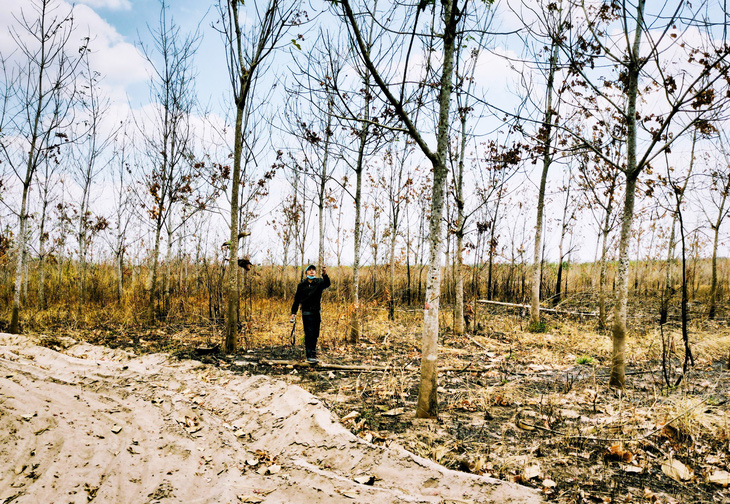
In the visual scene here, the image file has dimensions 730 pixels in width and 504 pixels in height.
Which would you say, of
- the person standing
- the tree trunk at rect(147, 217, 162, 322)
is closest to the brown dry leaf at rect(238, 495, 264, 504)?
the person standing

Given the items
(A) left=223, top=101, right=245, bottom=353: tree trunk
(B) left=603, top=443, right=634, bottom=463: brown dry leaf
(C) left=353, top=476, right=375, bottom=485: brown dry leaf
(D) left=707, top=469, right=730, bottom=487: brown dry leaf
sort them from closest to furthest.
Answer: (D) left=707, top=469, right=730, bottom=487: brown dry leaf
(C) left=353, top=476, right=375, bottom=485: brown dry leaf
(B) left=603, top=443, right=634, bottom=463: brown dry leaf
(A) left=223, top=101, right=245, bottom=353: tree trunk

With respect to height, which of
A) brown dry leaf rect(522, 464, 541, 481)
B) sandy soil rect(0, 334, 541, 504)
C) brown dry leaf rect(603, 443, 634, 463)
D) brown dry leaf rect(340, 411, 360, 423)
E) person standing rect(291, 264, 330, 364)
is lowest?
sandy soil rect(0, 334, 541, 504)

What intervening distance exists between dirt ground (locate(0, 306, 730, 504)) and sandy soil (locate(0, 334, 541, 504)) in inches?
0.7

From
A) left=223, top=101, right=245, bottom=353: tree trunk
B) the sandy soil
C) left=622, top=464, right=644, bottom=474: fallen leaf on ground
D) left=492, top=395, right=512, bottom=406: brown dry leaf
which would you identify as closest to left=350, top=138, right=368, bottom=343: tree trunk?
left=223, top=101, right=245, bottom=353: tree trunk

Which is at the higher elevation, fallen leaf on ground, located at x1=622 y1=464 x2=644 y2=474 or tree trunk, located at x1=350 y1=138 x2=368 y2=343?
tree trunk, located at x1=350 y1=138 x2=368 y2=343

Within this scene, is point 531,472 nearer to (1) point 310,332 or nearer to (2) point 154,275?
(1) point 310,332

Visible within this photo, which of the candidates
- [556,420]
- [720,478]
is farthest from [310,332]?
[720,478]

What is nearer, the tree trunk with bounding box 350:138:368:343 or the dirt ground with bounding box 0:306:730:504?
the dirt ground with bounding box 0:306:730:504

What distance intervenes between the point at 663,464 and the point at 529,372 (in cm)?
355

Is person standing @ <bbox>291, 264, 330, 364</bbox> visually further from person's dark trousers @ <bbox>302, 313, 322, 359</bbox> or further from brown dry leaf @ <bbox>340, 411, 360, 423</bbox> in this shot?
brown dry leaf @ <bbox>340, 411, 360, 423</bbox>

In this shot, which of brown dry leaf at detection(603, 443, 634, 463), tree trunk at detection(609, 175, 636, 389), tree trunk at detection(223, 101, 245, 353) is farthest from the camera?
tree trunk at detection(223, 101, 245, 353)

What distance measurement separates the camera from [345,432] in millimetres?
3971

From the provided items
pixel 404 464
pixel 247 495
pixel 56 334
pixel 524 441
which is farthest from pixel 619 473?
pixel 56 334

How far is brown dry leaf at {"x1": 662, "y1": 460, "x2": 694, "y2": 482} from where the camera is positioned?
9.98 feet
